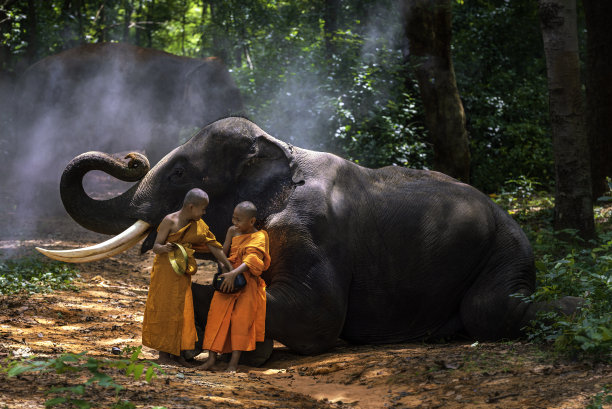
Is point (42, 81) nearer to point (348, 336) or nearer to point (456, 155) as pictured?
point (456, 155)

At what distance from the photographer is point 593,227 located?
8.75 m

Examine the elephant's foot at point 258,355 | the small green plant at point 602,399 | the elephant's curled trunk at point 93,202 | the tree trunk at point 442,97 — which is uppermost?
the tree trunk at point 442,97

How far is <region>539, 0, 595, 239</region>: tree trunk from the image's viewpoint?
842 cm

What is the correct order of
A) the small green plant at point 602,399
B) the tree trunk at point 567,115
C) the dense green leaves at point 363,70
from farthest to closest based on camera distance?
the dense green leaves at point 363,70
the tree trunk at point 567,115
the small green plant at point 602,399

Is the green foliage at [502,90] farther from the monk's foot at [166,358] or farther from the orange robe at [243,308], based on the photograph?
the monk's foot at [166,358]

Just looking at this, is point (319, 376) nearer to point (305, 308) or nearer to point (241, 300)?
point (305, 308)

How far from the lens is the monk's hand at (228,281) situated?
219 inches

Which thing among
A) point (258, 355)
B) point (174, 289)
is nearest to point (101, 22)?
point (174, 289)

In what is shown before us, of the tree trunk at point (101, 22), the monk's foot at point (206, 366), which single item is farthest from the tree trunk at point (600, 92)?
the tree trunk at point (101, 22)

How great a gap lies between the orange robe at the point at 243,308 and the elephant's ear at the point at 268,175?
1.84ft

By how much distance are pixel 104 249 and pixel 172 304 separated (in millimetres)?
827

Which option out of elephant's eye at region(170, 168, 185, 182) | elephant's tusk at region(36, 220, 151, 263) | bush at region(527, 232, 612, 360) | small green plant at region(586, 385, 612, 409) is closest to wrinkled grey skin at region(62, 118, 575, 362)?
elephant's eye at region(170, 168, 185, 182)

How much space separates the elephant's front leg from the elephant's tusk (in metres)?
1.26

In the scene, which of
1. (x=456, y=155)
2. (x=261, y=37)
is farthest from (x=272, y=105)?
(x=261, y=37)
